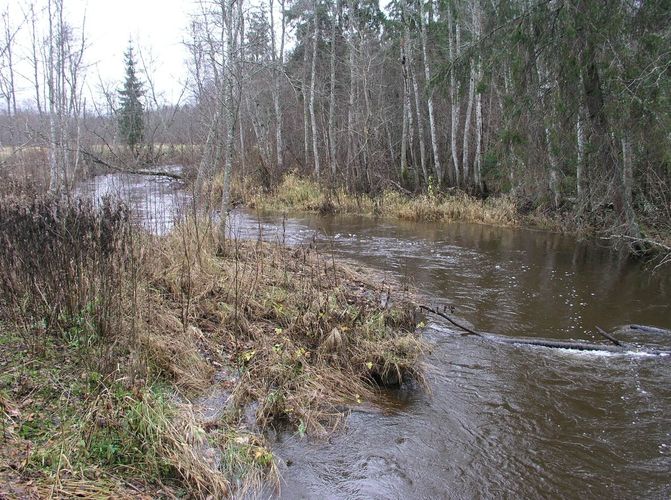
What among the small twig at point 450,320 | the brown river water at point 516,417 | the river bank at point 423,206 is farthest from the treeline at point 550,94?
the small twig at point 450,320

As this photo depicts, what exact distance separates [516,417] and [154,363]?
356 centimetres

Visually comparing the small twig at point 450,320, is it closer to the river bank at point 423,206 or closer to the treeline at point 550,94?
the treeline at point 550,94

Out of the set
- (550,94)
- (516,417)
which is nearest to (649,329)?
(516,417)

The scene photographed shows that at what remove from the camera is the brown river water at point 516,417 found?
3.89m

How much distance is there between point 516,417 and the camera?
191 inches

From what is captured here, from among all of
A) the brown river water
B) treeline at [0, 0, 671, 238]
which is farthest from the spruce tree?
the brown river water

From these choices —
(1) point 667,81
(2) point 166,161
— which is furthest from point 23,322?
(2) point 166,161

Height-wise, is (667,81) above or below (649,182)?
above

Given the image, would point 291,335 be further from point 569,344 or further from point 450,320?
point 569,344

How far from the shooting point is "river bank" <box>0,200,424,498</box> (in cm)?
338

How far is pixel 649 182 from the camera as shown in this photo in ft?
39.4

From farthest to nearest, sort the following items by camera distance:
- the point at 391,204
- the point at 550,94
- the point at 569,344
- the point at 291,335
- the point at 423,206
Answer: the point at 391,204, the point at 423,206, the point at 550,94, the point at 569,344, the point at 291,335

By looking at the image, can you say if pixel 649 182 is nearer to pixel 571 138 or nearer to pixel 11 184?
pixel 571 138

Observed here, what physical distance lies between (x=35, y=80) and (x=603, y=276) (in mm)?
18987
